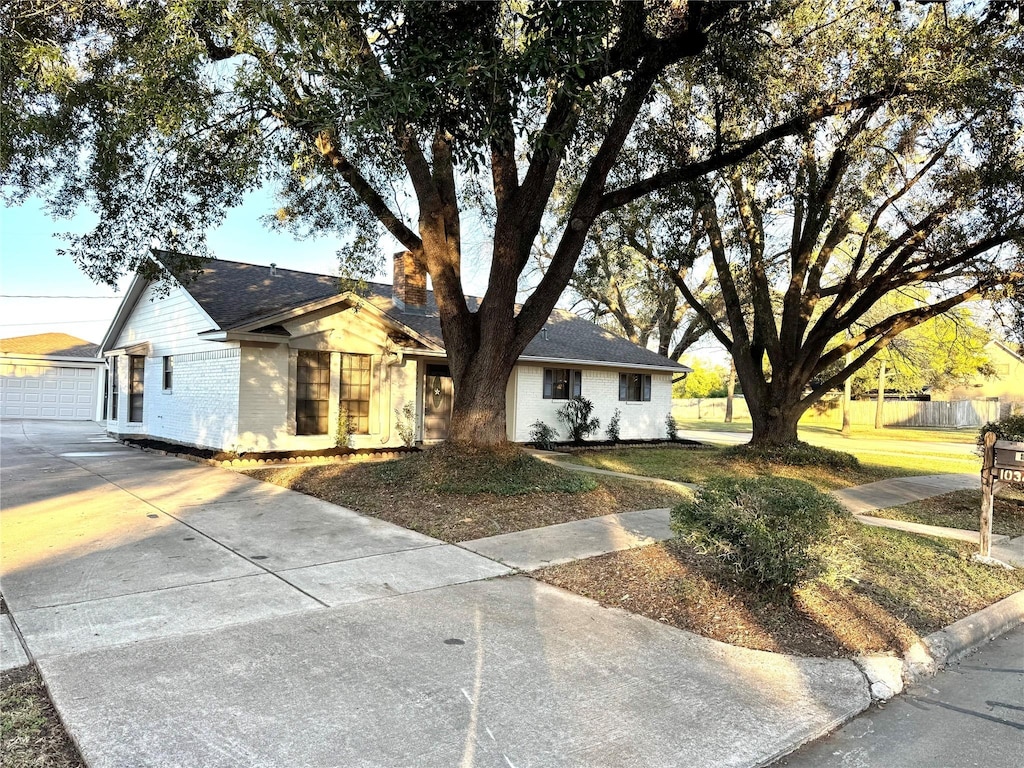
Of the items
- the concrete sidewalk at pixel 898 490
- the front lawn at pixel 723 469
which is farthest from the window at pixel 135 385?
the concrete sidewalk at pixel 898 490

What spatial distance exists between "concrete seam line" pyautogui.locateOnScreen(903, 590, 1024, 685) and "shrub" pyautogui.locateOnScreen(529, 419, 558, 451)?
42.9ft

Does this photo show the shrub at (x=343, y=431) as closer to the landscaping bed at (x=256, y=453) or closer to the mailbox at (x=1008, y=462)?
the landscaping bed at (x=256, y=453)

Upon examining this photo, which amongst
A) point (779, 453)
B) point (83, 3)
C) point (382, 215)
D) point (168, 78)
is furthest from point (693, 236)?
point (83, 3)

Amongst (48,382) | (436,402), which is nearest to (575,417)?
(436,402)

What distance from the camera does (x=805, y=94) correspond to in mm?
9852

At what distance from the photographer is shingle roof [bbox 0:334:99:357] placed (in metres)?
27.4

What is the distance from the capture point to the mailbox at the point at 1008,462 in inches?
262

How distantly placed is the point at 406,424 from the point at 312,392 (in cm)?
247

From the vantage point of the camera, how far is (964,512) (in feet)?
33.4

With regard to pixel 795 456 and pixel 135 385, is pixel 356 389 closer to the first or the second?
pixel 135 385

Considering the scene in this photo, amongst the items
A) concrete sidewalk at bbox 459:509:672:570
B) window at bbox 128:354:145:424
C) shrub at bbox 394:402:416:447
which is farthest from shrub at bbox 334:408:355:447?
concrete sidewalk at bbox 459:509:672:570

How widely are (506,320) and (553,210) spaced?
1328 centimetres

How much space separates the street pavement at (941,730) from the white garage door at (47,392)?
30606 millimetres

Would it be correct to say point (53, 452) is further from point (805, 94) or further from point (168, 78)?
point (805, 94)
